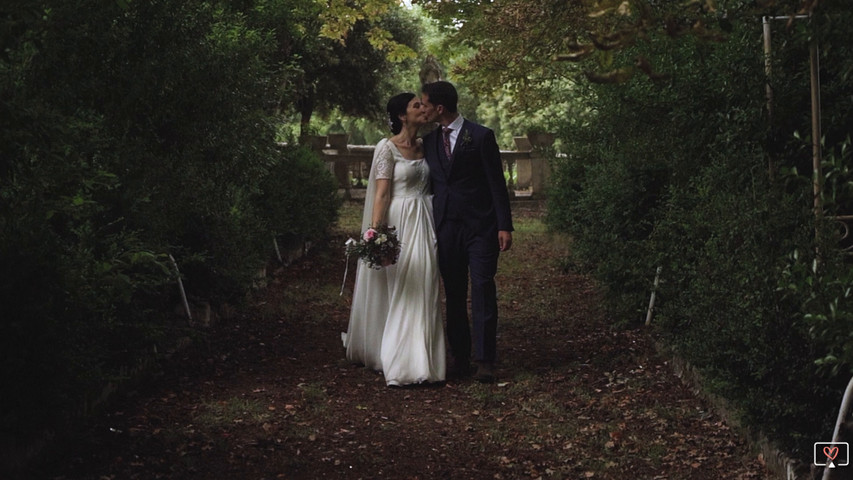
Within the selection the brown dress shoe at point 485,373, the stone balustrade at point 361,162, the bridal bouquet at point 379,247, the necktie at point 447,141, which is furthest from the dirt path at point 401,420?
the stone balustrade at point 361,162

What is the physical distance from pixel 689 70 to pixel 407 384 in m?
2.91

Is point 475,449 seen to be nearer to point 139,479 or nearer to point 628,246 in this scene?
point 139,479

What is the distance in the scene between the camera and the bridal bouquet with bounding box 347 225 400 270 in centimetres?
776

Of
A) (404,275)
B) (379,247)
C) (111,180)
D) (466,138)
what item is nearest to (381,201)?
(379,247)

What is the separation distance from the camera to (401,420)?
21.9 ft

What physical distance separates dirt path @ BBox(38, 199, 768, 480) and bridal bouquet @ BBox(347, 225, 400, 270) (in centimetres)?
86

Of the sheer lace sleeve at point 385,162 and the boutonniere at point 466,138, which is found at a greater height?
the boutonniere at point 466,138

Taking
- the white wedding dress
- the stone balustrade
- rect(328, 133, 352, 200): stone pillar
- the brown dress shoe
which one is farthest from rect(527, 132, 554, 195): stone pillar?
the brown dress shoe

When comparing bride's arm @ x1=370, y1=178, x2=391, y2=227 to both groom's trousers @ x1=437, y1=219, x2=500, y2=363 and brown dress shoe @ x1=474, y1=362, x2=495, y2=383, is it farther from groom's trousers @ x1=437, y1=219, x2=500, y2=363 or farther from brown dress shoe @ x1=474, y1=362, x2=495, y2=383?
brown dress shoe @ x1=474, y1=362, x2=495, y2=383

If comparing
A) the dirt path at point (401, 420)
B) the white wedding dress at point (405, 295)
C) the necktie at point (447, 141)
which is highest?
the necktie at point (447, 141)

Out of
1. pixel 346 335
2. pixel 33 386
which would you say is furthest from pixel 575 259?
pixel 33 386

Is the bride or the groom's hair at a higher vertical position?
the groom's hair

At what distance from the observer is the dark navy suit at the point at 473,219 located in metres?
7.62

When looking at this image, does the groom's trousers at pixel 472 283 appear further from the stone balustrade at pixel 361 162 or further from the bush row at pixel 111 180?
the stone balustrade at pixel 361 162
